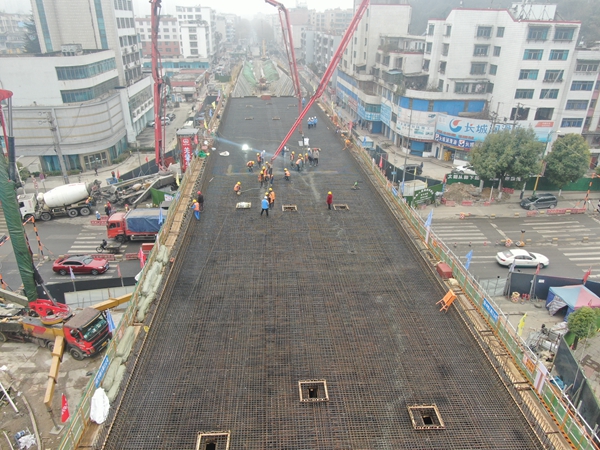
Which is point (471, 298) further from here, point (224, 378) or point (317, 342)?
point (224, 378)

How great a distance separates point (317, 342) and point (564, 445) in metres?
7.65

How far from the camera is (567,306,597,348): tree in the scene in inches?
906

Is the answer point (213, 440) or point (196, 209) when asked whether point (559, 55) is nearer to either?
point (196, 209)

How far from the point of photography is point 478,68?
58688 millimetres

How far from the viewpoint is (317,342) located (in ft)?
49.1

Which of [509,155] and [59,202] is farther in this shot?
[509,155]

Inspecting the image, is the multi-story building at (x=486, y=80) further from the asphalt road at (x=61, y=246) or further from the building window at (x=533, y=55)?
the asphalt road at (x=61, y=246)

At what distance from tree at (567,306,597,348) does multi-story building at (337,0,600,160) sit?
31.1 meters

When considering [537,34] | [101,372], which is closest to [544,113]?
[537,34]

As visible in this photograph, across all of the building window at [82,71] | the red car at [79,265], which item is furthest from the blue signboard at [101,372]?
the building window at [82,71]

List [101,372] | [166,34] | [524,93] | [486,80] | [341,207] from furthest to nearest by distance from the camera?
[166,34] < [486,80] < [524,93] < [341,207] < [101,372]

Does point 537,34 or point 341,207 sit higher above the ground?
point 537,34

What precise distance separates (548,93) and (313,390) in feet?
184

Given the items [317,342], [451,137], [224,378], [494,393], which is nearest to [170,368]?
[224,378]
